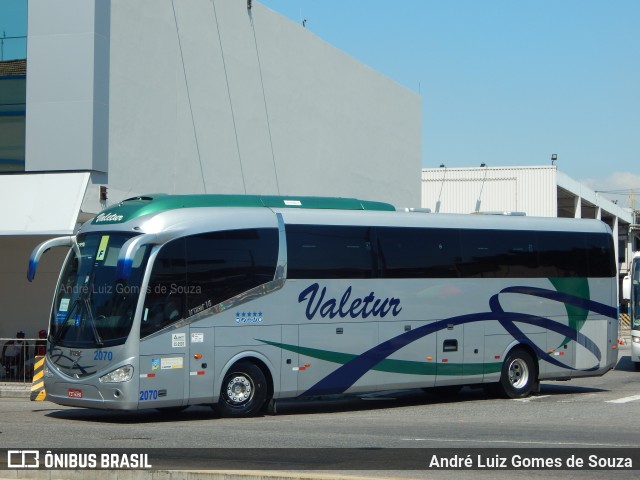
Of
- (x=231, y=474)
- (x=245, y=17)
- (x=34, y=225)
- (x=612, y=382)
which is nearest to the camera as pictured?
(x=231, y=474)

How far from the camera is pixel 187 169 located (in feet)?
95.1

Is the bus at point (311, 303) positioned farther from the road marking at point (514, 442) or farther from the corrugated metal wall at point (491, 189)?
the corrugated metal wall at point (491, 189)

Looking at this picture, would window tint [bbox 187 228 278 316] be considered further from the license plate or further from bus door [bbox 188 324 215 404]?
the license plate

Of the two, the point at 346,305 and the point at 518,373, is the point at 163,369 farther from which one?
the point at 518,373

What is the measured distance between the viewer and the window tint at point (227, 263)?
16750 millimetres

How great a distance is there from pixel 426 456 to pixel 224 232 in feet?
21.7

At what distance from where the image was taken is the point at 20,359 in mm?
24219

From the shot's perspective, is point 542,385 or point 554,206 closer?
point 542,385

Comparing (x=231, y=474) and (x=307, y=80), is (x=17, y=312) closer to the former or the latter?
(x=307, y=80)

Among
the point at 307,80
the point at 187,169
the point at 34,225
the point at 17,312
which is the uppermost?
the point at 307,80

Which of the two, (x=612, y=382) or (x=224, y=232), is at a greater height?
(x=224, y=232)

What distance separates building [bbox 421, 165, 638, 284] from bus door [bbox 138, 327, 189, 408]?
40.0 m

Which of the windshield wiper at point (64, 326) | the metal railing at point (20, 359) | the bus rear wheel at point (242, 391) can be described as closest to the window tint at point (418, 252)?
the bus rear wheel at point (242, 391)

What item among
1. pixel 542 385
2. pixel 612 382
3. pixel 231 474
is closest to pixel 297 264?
pixel 231 474
